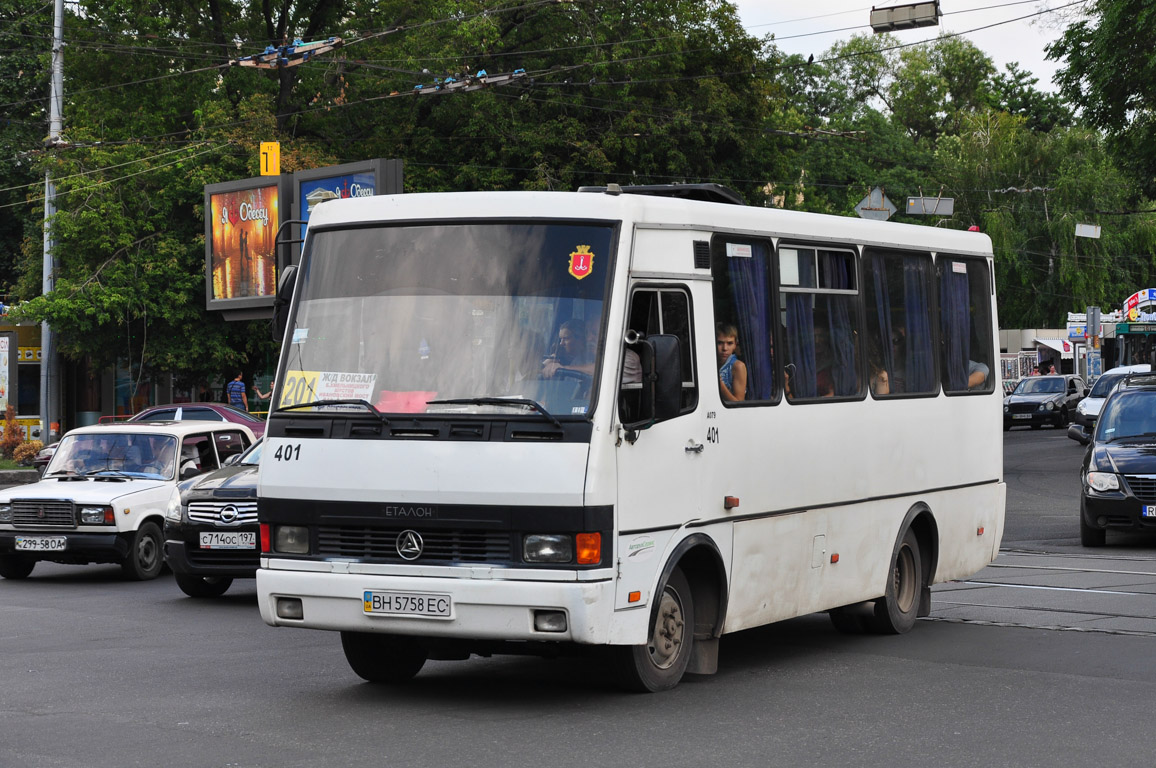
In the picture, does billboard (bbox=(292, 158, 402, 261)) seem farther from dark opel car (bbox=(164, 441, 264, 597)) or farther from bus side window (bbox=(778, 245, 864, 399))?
bus side window (bbox=(778, 245, 864, 399))

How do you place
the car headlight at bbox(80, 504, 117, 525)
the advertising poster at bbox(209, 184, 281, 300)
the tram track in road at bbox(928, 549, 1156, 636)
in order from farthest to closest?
1. the advertising poster at bbox(209, 184, 281, 300)
2. the car headlight at bbox(80, 504, 117, 525)
3. the tram track in road at bbox(928, 549, 1156, 636)

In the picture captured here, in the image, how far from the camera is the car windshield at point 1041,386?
2058 inches

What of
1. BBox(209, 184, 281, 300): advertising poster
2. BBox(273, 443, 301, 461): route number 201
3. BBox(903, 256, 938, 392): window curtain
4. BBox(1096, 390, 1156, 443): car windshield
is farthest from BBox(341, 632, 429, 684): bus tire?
BBox(209, 184, 281, 300): advertising poster

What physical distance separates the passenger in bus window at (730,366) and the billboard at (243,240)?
22.2m

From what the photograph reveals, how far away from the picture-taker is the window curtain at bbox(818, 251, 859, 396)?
1073 cm

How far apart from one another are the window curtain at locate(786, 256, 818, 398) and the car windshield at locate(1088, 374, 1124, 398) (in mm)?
32050

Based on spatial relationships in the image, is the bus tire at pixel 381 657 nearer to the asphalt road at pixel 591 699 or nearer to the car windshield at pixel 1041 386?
the asphalt road at pixel 591 699

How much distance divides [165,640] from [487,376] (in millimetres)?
4577

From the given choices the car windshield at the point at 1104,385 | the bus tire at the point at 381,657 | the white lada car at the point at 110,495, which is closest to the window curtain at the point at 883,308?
the bus tire at the point at 381,657

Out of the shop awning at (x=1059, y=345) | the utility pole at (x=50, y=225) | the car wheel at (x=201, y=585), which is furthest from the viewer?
the shop awning at (x=1059, y=345)

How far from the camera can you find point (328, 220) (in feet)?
30.3

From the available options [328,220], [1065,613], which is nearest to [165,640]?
[328,220]

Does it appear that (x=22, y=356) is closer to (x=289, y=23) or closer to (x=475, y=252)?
(x=289, y=23)

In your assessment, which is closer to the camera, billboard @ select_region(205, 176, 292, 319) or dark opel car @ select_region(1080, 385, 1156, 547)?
dark opel car @ select_region(1080, 385, 1156, 547)
